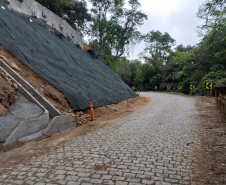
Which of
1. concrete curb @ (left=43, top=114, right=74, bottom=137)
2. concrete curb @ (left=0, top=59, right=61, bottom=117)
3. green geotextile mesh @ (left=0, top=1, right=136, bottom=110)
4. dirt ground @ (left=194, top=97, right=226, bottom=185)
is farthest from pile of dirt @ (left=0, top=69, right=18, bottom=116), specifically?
dirt ground @ (left=194, top=97, right=226, bottom=185)

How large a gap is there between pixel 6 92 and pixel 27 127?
145 centimetres

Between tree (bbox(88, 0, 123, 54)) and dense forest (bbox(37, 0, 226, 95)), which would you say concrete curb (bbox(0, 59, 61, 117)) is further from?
tree (bbox(88, 0, 123, 54))

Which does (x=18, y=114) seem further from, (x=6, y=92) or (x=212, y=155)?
(x=212, y=155)

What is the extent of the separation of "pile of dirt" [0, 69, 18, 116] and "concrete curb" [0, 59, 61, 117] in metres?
0.47

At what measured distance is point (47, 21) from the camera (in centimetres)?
1578

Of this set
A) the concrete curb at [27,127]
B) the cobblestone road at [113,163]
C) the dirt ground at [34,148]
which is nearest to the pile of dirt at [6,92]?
the concrete curb at [27,127]

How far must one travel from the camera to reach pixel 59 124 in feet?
22.8

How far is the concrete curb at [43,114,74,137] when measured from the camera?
6.45 metres

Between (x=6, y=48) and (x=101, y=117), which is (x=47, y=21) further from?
(x=101, y=117)

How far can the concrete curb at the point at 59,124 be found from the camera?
6.45 meters

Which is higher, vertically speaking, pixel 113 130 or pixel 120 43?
pixel 120 43

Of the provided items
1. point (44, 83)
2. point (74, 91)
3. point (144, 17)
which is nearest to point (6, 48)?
point (44, 83)

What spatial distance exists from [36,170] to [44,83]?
19.2 ft

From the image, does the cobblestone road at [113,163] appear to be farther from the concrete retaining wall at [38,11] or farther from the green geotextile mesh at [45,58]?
the concrete retaining wall at [38,11]
